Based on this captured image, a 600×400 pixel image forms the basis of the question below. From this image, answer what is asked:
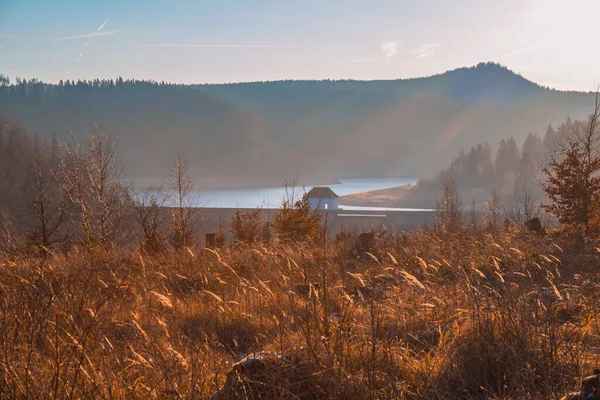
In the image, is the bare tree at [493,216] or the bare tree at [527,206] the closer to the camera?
the bare tree at [493,216]

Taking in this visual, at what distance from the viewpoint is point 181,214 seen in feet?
72.0

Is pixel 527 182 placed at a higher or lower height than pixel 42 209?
higher

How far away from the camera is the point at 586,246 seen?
1074 cm

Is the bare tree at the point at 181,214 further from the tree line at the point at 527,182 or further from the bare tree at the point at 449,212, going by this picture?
the tree line at the point at 527,182

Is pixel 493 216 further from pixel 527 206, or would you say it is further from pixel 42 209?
pixel 42 209

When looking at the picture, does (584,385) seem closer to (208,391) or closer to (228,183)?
(208,391)

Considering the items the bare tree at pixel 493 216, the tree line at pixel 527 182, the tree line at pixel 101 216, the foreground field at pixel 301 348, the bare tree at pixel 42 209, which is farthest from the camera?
the bare tree at pixel 493 216

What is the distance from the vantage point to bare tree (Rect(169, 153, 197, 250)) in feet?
45.3

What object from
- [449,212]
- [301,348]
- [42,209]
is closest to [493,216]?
[449,212]

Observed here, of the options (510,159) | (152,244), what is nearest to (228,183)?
(510,159)

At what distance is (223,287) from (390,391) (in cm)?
428

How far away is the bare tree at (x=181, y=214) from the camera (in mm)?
13820

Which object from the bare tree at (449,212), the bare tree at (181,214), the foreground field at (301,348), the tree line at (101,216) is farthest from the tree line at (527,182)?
the bare tree at (181,214)

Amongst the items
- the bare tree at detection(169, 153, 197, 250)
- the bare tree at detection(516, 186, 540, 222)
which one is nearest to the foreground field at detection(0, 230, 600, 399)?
the bare tree at detection(169, 153, 197, 250)
